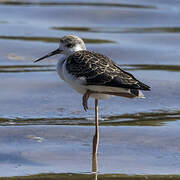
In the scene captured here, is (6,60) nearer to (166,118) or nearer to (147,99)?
(147,99)

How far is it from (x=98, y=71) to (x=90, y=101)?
215 cm

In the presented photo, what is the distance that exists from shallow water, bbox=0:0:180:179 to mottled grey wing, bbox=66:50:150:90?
31.1 inches

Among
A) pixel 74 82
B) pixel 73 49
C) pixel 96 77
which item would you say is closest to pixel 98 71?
pixel 96 77

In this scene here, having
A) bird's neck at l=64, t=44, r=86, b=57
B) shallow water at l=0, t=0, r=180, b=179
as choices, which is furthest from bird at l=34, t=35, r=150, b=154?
shallow water at l=0, t=0, r=180, b=179

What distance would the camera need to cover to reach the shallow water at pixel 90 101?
6980 mm

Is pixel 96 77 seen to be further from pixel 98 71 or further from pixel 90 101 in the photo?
pixel 90 101

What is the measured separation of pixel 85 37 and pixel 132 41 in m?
0.85

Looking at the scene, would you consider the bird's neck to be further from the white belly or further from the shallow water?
the shallow water

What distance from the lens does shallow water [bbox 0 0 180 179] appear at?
6.98 meters

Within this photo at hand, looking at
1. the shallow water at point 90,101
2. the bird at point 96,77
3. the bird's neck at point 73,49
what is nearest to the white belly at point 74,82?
the bird at point 96,77

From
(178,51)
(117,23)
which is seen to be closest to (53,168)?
(178,51)

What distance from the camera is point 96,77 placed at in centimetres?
695

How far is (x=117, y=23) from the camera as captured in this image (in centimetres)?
1366

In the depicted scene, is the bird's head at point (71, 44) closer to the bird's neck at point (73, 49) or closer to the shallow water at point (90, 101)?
the bird's neck at point (73, 49)
